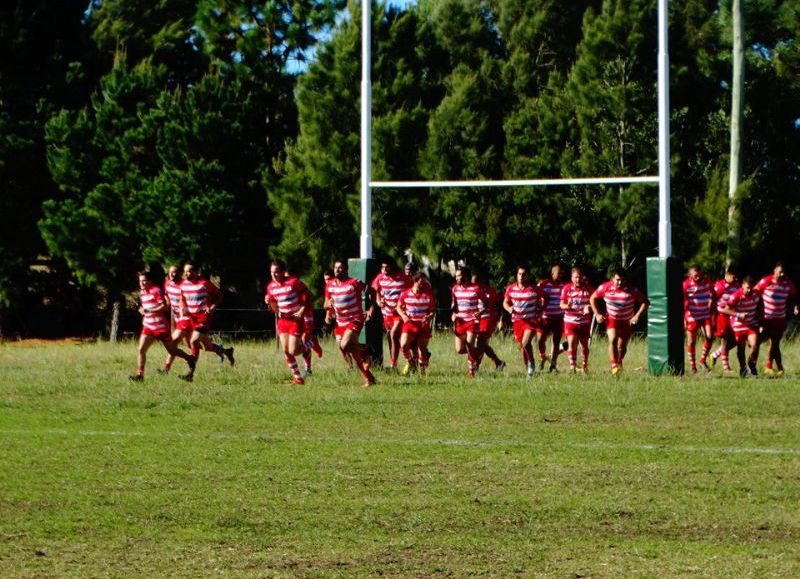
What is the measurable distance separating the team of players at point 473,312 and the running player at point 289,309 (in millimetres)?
15

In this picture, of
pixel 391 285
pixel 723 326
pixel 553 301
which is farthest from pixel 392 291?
pixel 723 326

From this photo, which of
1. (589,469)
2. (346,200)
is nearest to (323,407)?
(589,469)

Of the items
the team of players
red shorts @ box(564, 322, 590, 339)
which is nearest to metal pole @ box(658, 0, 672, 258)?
the team of players

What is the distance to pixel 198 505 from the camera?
11258 millimetres

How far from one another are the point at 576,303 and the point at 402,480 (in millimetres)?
13030

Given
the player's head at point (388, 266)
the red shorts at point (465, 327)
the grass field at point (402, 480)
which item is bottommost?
the grass field at point (402, 480)

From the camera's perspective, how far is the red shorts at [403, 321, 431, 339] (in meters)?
24.6

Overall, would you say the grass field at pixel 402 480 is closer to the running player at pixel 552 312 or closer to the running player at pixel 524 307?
the running player at pixel 524 307

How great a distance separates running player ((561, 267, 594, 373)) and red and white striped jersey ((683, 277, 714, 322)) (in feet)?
6.60

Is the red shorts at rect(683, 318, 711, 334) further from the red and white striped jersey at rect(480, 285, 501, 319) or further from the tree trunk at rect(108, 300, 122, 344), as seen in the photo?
the tree trunk at rect(108, 300, 122, 344)

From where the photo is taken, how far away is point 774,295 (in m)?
25.1

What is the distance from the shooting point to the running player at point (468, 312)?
81.4ft

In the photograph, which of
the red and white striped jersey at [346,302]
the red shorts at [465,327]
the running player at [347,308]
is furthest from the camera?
the red shorts at [465,327]

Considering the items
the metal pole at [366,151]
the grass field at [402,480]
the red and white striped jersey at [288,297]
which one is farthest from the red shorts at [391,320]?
the grass field at [402,480]
